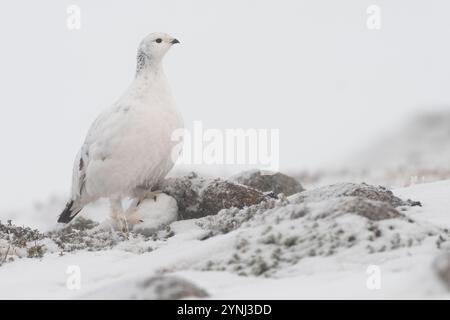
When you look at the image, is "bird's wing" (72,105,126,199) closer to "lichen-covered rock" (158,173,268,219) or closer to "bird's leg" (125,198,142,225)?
"bird's leg" (125,198,142,225)

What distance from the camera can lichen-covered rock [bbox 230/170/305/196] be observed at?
37.9 feet

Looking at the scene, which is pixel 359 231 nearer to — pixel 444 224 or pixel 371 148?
pixel 444 224

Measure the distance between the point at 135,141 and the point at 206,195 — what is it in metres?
1.04

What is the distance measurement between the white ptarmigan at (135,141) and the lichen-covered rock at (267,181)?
A: 1408 millimetres

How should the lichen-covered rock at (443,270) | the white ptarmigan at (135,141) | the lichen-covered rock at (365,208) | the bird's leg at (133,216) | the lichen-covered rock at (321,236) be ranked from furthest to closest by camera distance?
the bird's leg at (133,216), the white ptarmigan at (135,141), the lichen-covered rock at (365,208), the lichen-covered rock at (321,236), the lichen-covered rock at (443,270)

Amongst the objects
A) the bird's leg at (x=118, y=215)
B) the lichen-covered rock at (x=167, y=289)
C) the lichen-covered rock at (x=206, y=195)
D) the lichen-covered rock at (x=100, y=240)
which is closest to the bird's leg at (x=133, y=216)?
the bird's leg at (x=118, y=215)

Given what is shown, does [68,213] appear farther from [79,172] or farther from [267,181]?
[267,181]

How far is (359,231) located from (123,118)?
3.85 m

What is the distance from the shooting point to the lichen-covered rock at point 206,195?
33.3 ft

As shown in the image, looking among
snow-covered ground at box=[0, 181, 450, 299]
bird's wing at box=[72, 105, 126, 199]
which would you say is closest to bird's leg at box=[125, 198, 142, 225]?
bird's wing at box=[72, 105, 126, 199]

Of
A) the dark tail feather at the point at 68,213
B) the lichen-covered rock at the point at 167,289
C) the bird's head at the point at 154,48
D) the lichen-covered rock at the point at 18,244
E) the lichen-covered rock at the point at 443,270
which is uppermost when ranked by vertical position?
the bird's head at the point at 154,48

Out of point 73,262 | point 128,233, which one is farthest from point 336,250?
point 128,233

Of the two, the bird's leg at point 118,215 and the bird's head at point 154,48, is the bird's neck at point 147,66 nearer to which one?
the bird's head at point 154,48

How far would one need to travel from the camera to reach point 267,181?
11.7 metres
